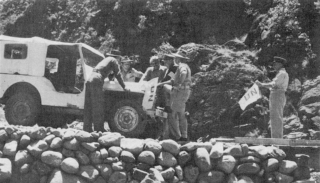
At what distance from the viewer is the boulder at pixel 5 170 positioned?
7.78 metres

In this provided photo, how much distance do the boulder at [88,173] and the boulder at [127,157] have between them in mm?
486

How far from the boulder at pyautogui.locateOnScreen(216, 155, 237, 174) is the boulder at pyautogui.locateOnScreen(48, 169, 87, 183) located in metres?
2.30

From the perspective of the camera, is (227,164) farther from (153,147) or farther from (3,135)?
(3,135)

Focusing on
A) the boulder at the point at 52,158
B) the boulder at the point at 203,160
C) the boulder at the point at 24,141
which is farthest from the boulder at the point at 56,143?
the boulder at the point at 203,160

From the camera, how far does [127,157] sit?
7875mm

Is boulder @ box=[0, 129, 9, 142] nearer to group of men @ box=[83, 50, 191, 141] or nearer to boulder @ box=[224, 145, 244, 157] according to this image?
group of men @ box=[83, 50, 191, 141]

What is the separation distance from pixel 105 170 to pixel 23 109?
3092 millimetres

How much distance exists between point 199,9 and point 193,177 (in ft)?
34.6

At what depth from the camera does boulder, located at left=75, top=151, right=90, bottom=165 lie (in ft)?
25.9

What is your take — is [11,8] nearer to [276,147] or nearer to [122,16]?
[122,16]

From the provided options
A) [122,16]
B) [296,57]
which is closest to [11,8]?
[122,16]

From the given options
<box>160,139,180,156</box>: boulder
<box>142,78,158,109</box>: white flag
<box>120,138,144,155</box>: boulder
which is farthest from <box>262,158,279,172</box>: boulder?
<box>142,78,158,109</box>: white flag

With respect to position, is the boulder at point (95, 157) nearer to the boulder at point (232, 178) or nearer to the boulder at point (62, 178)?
the boulder at point (62, 178)

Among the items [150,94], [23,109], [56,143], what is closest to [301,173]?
[150,94]
